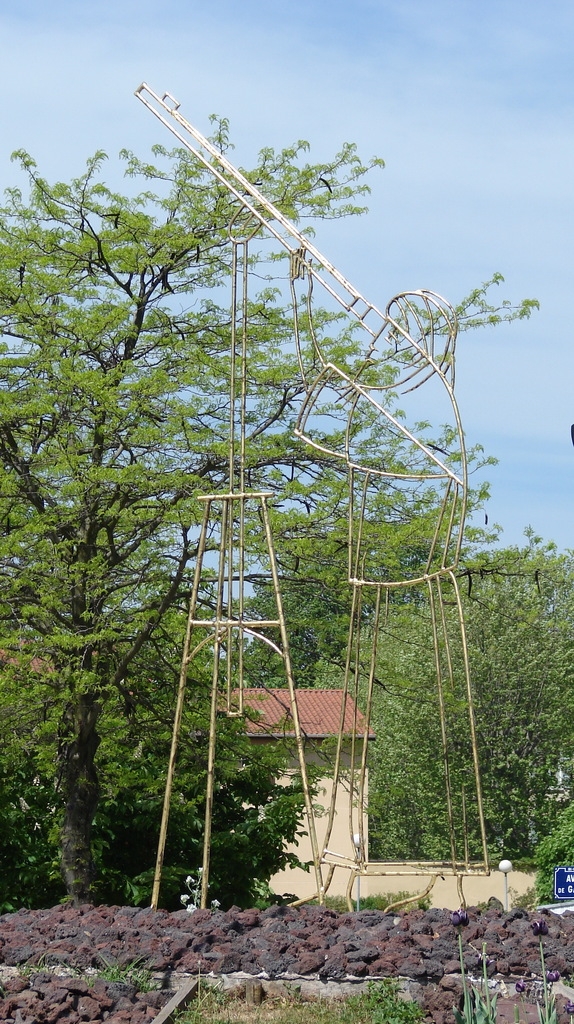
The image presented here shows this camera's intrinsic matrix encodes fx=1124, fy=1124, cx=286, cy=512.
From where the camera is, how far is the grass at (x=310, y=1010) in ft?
14.8

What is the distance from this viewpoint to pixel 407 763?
925 inches

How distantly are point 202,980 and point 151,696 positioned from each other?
6631 mm

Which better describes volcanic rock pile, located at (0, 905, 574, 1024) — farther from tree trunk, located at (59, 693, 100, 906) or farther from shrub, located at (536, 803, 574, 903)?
shrub, located at (536, 803, 574, 903)

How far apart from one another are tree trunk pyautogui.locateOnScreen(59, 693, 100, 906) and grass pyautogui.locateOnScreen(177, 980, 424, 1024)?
18.6ft

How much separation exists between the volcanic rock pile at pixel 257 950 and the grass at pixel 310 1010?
11cm

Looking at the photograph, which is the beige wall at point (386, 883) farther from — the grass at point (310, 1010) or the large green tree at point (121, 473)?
the grass at point (310, 1010)

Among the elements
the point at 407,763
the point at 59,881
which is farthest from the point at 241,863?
the point at 407,763

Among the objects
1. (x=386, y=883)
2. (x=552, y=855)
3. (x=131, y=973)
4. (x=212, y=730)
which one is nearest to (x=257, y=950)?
(x=131, y=973)

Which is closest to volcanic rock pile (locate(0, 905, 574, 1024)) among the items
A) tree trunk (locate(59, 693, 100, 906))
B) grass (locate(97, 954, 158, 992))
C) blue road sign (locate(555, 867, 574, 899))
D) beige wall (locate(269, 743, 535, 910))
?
grass (locate(97, 954, 158, 992))

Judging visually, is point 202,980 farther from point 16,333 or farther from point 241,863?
point 16,333

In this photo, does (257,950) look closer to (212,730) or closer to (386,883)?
(212,730)

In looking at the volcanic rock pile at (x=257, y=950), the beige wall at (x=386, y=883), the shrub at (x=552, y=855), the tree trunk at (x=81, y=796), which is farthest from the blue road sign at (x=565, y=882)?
the beige wall at (x=386, y=883)

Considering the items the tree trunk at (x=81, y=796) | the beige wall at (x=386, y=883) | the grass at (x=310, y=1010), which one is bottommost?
the beige wall at (x=386, y=883)

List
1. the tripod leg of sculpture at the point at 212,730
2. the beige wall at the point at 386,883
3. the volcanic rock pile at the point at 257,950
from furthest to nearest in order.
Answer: the beige wall at the point at 386,883 → the tripod leg of sculpture at the point at 212,730 → the volcanic rock pile at the point at 257,950
